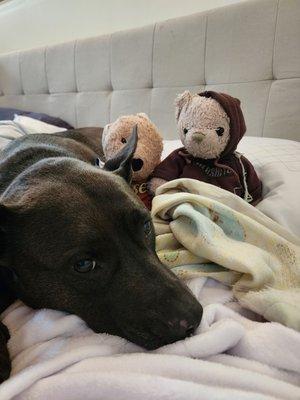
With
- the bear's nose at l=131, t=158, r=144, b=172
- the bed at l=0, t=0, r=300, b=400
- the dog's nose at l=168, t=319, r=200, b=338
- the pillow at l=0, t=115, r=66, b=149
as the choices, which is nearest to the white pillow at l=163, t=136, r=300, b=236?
the bed at l=0, t=0, r=300, b=400

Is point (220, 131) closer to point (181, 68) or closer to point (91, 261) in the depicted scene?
point (91, 261)

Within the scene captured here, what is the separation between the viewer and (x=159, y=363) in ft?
2.14

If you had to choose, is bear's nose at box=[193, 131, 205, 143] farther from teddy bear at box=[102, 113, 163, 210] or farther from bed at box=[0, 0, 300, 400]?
bed at box=[0, 0, 300, 400]

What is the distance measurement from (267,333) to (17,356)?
0.49 metres

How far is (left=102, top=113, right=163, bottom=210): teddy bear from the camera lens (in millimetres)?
1309

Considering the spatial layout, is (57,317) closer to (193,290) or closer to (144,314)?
(144,314)

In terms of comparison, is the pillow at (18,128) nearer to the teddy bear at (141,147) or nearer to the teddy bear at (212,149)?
the teddy bear at (141,147)

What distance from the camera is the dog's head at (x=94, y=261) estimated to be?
76 cm

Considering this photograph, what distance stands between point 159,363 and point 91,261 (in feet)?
0.84

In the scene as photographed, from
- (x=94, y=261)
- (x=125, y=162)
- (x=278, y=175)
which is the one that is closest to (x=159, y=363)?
(x=94, y=261)

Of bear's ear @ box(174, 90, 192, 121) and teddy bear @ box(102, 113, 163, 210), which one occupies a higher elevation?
bear's ear @ box(174, 90, 192, 121)

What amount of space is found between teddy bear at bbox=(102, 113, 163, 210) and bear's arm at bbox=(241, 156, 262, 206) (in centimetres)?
31

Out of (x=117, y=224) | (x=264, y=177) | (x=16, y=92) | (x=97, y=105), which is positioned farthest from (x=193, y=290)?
(x=16, y=92)

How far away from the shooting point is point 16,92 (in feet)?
11.7
